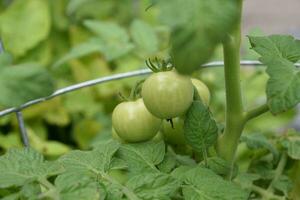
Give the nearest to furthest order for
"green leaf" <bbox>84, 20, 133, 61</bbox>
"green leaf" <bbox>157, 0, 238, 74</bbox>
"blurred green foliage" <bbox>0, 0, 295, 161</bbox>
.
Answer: "green leaf" <bbox>157, 0, 238, 74</bbox> < "green leaf" <bbox>84, 20, 133, 61</bbox> < "blurred green foliage" <bbox>0, 0, 295, 161</bbox>

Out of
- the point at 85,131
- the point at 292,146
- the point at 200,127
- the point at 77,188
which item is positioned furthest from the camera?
the point at 85,131

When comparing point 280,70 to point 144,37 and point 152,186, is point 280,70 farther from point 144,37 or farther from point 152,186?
point 144,37

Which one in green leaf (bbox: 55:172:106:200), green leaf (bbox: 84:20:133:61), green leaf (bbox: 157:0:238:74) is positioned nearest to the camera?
green leaf (bbox: 157:0:238:74)

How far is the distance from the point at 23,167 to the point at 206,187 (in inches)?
6.1

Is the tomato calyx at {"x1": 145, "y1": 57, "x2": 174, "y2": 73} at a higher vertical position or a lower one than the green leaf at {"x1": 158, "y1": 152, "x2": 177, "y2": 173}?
higher

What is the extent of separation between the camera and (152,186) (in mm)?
485

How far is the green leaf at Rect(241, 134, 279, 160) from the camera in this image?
0.68 meters

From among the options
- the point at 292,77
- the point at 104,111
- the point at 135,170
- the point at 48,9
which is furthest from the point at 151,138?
the point at 48,9

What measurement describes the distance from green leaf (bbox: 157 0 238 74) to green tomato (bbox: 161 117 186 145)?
254mm

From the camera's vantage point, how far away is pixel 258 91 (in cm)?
124

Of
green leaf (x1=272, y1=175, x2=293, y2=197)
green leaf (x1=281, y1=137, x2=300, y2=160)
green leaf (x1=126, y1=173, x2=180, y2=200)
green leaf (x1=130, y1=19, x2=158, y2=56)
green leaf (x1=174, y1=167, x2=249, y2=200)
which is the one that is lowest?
green leaf (x1=272, y1=175, x2=293, y2=197)

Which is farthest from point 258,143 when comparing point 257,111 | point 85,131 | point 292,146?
point 85,131

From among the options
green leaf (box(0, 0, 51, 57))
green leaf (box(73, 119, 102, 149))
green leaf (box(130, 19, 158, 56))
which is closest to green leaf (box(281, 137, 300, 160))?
green leaf (box(130, 19, 158, 56))

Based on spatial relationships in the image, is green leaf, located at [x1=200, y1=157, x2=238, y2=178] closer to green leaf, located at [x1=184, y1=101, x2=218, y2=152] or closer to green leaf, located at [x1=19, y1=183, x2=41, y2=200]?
green leaf, located at [x1=184, y1=101, x2=218, y2=152]
